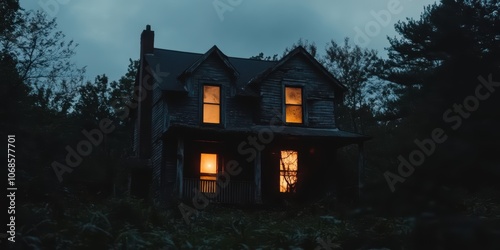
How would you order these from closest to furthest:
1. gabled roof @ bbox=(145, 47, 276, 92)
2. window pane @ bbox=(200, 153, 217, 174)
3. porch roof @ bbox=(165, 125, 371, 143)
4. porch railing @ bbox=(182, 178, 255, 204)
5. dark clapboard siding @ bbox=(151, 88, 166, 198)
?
porch roof @ bbox=(165, 125, 371, 143), porch railing @ bbox=(182, 178, 255, 204), gabled roof @ bbox=(145, 47, 276, 92), window pane @ bbox=(200, 153, 217, 174), dark clapboard siding @ bbox=(151, 88, 166, 198)

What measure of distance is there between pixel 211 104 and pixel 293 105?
12.2ft

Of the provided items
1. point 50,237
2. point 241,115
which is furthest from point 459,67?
point 241,115

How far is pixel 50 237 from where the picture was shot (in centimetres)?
567

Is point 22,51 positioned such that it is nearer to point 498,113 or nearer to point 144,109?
point 144,109

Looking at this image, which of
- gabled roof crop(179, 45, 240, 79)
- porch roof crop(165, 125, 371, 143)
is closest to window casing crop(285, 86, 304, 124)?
porch roof crop(165, 125, 371, 143)

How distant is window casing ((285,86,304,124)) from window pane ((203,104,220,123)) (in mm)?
3104

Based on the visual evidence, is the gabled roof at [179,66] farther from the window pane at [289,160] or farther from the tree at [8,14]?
the tree at [8,14]

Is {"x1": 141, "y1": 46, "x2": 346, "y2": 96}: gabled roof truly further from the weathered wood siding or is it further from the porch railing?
the porch railing

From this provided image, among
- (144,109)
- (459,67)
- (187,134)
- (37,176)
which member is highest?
(144,109)

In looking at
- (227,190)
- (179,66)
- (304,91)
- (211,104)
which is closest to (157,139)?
(211,104)

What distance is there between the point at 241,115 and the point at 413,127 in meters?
19.6

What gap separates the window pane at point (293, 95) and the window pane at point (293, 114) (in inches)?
10.3

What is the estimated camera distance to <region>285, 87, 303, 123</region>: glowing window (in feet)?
75.5

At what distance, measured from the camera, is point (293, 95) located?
23281 millimetres
